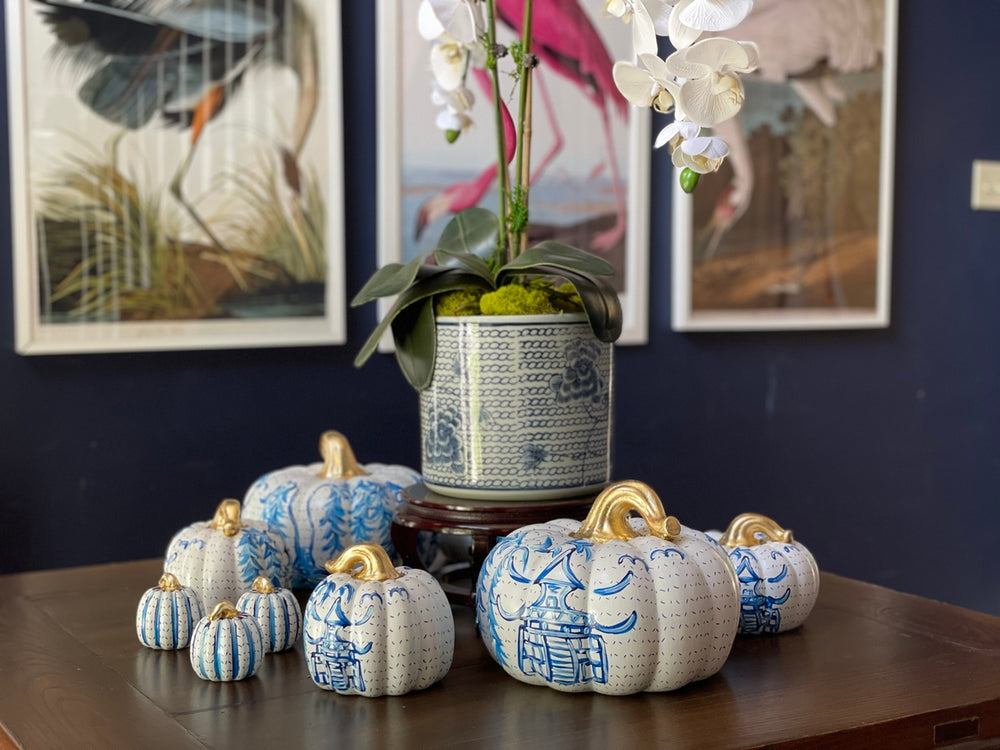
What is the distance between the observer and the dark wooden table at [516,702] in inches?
34.6

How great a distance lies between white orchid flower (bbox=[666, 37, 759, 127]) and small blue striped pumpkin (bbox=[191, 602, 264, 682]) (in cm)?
59

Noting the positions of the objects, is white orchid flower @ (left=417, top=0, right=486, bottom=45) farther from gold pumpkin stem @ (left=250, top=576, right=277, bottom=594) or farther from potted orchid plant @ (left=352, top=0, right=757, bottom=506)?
gold pumpkin stem @ (left=250, top=576, right=277, bottom=594)

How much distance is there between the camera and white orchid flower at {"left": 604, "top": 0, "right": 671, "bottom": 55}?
1.08 metres

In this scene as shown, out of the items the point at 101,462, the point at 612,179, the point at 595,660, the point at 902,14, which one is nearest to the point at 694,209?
the point at 612,179

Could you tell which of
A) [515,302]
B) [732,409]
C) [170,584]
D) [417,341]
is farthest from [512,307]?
[732,409]

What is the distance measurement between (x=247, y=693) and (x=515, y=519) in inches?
12.5

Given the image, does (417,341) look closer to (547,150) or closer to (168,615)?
(168,615)

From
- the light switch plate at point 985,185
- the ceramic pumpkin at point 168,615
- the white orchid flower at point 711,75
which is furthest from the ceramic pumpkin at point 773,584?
the light switch plate at point 985,185

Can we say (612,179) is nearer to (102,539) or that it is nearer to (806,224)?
(806,224)

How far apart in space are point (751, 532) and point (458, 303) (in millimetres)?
369

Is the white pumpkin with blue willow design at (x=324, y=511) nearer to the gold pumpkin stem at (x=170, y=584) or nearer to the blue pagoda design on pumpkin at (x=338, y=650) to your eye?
the gold pumpkin stem at (x=170, y=584)

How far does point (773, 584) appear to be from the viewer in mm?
1131

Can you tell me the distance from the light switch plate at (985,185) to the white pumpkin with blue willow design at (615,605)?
2.20m

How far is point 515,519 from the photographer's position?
1173mm
